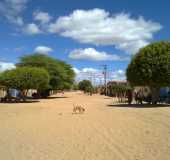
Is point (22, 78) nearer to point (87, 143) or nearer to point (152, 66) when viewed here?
point (152, 66)

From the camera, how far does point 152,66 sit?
104 feet

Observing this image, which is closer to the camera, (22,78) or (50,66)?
(22,78)

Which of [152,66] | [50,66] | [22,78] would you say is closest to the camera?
[152,66]

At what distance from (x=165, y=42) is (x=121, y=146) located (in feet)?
75.5

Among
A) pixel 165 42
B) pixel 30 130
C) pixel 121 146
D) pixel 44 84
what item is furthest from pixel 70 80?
pixel 121 146

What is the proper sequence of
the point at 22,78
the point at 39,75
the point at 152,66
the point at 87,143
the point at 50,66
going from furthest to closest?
1. the point at 50,66
2. the point at 39,75
3. the point at 22,78
4. the point at 152,66
5. the point at 87,143

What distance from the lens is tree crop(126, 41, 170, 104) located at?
31484mm

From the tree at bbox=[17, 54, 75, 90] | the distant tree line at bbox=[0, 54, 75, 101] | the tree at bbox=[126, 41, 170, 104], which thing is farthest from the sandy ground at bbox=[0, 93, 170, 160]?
the tree at bbox=[17, 54, 75, 90]

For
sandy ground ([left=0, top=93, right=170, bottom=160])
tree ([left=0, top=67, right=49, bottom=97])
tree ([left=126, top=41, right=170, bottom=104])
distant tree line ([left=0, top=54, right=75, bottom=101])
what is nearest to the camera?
sandy ground ([left=0, top=93, right=170, bottom=160])

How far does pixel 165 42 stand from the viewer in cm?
3316

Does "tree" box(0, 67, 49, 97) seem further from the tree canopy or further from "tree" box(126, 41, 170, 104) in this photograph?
"tree" box(126, 41, 170, 104)

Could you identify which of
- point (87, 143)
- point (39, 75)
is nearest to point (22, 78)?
point (39, 75)

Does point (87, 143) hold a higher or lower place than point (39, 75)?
lower

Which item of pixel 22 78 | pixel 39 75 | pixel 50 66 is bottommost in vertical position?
pixel 22 78
